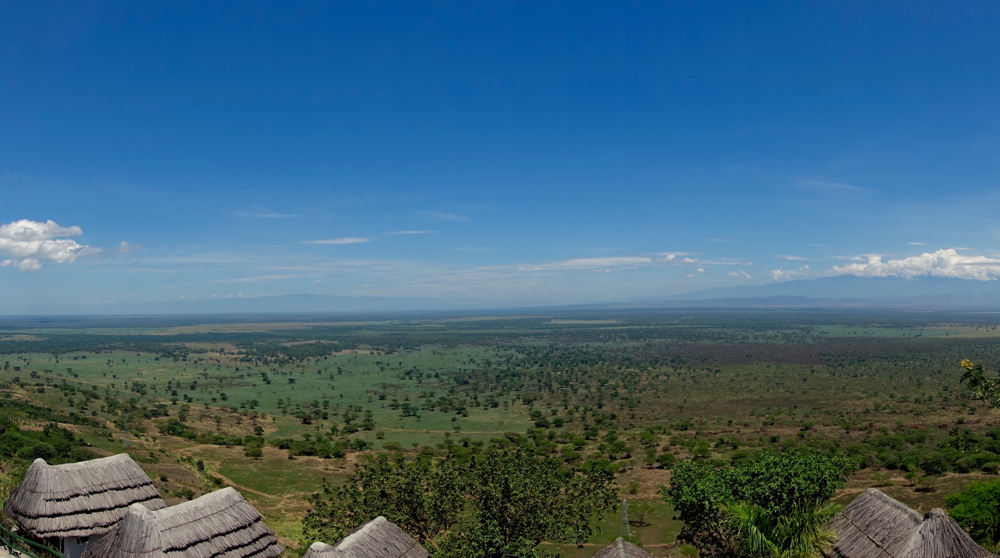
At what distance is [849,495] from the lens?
3148 centimetres

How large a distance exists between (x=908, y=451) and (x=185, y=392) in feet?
304

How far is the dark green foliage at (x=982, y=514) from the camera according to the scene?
20.4 m

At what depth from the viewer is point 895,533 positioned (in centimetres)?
1554

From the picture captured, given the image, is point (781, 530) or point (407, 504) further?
point (407, 504)

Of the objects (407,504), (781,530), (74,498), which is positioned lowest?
(407,504)

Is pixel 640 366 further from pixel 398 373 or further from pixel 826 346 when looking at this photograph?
pixel 826 346

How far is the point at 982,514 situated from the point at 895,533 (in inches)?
343

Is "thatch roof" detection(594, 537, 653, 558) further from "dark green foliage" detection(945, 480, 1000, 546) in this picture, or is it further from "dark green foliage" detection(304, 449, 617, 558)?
"dark green foliage" detection(945, 480, 1000, 546)

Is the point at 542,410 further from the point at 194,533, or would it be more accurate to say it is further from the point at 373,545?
the point at 194,533

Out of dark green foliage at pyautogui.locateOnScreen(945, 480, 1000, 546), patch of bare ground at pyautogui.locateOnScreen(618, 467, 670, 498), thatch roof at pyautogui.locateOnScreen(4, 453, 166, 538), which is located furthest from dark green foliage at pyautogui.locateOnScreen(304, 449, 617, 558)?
patch of bare ground at pyautogui.locateOnScreen(618, 467, 670, 498)

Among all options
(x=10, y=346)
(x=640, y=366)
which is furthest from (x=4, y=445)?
(x=10, y=346)

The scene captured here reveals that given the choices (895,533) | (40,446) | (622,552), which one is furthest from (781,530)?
(40,446)

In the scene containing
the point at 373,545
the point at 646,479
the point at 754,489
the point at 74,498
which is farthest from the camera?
the point at 646,479

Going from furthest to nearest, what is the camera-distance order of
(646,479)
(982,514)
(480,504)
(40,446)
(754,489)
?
(646,479)
(40,446)
(982,514)
(480,504)
(754,489)
